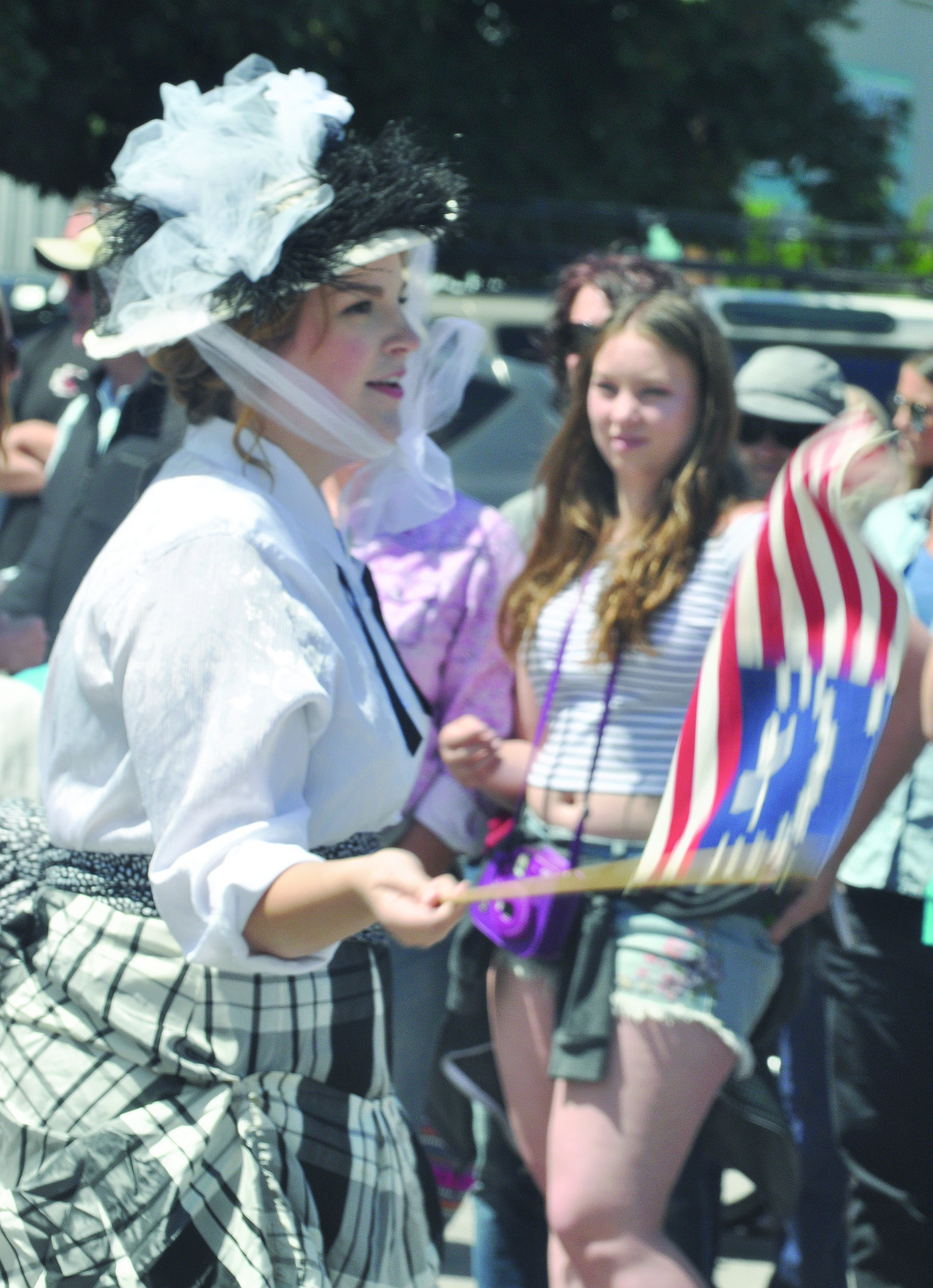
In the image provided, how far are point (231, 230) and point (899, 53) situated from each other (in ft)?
78.9

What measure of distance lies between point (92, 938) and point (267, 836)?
0.33 metres

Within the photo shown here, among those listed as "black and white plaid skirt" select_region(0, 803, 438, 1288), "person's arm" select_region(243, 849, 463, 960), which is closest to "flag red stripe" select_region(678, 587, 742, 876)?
"person's arm" select_region(243, 849, 463, 960)

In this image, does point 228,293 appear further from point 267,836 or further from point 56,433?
point 56,433

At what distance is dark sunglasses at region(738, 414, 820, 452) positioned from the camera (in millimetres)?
3637

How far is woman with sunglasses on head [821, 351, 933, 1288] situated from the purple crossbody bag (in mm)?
631

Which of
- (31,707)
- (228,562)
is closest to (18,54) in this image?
(31,707)

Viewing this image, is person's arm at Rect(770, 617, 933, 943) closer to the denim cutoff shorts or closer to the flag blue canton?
the denim cutoff shorts

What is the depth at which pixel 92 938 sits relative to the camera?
5.69 feet

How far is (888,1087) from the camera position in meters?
2.89

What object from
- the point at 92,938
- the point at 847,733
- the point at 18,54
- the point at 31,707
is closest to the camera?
the point at 847,733

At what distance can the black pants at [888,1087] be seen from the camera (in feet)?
9.43

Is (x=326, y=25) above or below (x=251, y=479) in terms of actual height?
above

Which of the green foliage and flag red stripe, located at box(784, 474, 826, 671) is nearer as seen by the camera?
flag red stripe, located at box(784, 474, 826, 671)

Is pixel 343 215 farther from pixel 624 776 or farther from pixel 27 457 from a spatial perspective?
pixel 27 457
